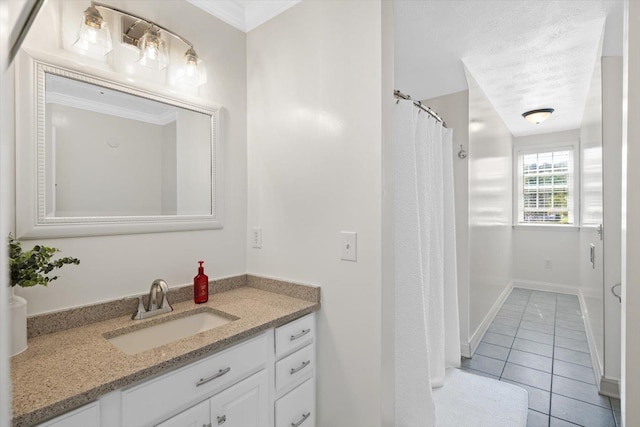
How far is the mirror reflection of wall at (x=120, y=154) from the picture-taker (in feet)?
4.13

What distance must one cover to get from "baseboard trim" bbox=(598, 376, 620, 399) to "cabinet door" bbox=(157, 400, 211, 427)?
8.89 ft

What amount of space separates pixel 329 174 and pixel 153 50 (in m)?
1.00

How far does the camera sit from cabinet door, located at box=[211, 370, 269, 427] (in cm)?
117

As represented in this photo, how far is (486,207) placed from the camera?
11.5 ft

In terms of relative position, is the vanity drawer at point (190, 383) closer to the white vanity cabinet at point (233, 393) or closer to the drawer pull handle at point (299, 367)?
the white vanity cabinet at point (233, 393)

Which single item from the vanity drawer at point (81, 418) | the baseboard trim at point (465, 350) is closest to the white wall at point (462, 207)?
the baseboard trim at point (465, 350)

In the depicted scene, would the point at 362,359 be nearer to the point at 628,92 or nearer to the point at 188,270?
the point at 188,270

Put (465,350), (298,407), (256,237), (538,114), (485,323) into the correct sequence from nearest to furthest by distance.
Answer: (298,407)
(256,237)
(465,350)
(485,323)
(538,114)

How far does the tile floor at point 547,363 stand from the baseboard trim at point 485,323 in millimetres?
54

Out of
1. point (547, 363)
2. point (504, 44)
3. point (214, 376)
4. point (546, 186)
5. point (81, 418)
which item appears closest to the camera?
point (81, 418)

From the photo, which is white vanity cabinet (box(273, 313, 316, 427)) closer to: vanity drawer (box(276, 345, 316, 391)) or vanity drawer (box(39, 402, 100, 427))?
vanity drawer (box(276, 345, 316, 391))

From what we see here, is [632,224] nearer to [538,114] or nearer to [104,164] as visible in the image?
[104,164]

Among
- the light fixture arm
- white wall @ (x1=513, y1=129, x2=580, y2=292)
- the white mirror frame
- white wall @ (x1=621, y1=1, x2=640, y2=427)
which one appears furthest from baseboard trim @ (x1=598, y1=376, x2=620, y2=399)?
the light fixture arm

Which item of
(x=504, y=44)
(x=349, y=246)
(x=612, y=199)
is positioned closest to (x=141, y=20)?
(x=349, y=246)
